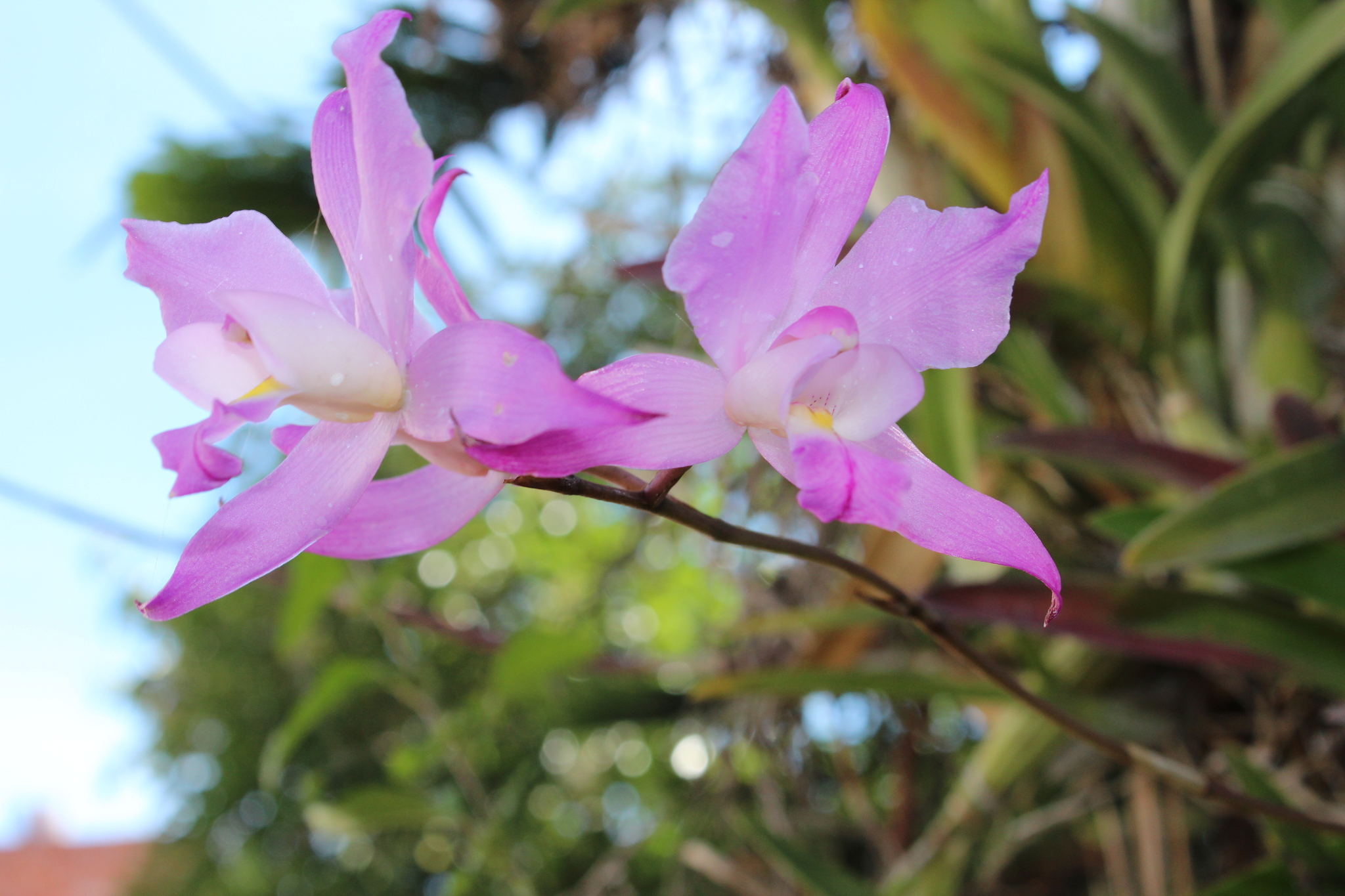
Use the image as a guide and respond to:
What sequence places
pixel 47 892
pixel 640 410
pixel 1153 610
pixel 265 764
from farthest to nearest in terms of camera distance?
pixel 47 892 → pixel 265 764 → pixel 1153 610 → pixel 640 410

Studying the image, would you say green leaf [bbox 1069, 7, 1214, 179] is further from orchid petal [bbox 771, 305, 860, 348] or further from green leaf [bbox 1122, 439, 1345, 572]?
orchid petal [bbox 771, 305, 860, 348]

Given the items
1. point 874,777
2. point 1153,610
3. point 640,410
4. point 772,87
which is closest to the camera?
point 640,410

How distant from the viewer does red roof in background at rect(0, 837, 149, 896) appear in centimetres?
431

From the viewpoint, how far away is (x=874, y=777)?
0.93 metres

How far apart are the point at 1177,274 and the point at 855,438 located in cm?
60

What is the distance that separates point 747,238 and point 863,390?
0.12 ft

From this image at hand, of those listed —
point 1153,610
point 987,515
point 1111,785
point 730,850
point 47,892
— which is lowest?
point 47,892

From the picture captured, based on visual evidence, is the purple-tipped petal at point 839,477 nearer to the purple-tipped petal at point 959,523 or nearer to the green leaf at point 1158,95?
the purple-tipped petal at point 959,523

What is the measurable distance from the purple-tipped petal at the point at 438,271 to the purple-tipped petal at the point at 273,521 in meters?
0.03

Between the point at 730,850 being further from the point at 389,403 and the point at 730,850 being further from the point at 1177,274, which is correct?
the point at 389,403

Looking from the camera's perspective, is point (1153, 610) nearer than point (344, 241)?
No

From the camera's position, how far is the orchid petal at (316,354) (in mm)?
167

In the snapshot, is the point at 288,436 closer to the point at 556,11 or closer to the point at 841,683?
the point at 841,683

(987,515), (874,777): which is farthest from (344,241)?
(874,777)
